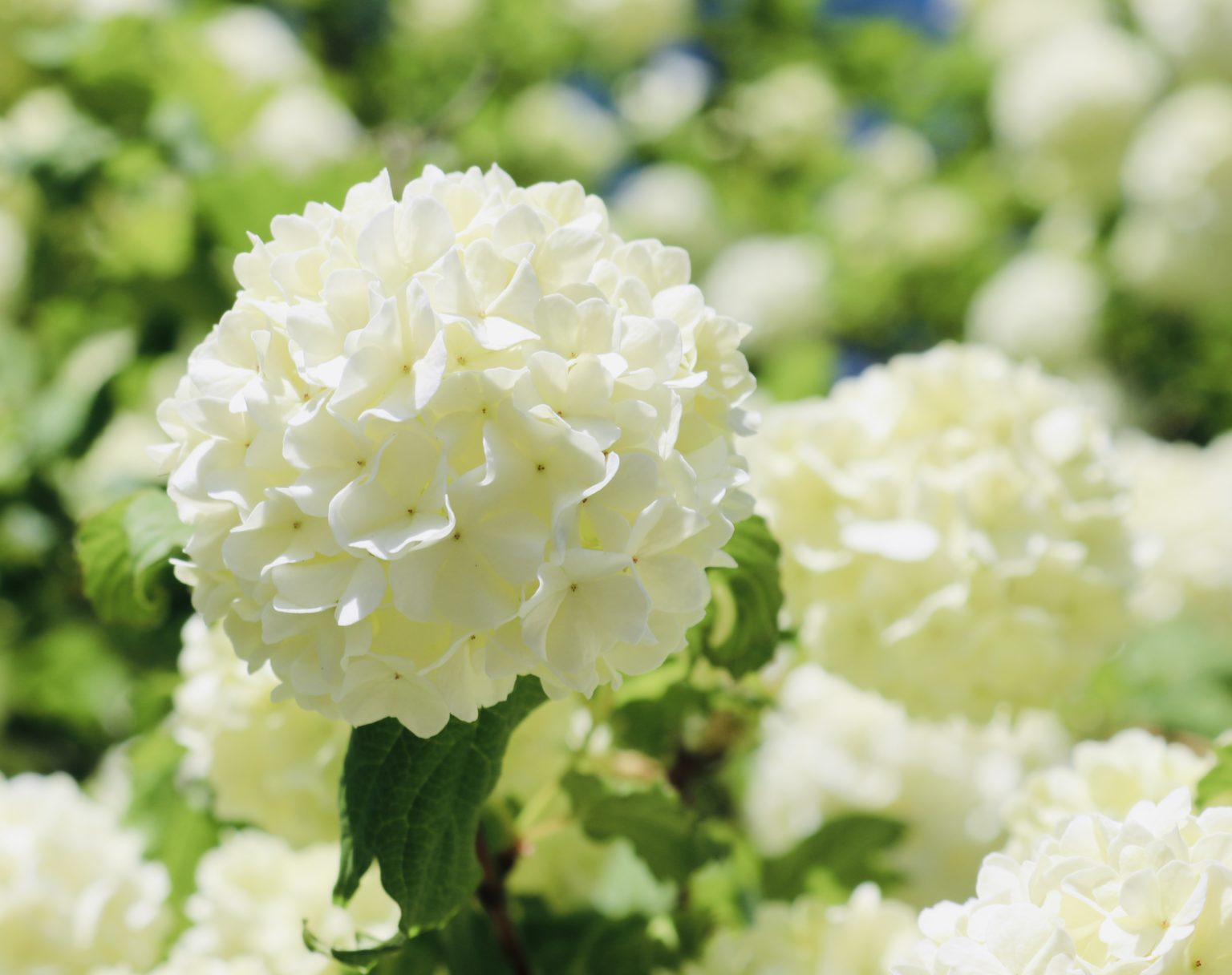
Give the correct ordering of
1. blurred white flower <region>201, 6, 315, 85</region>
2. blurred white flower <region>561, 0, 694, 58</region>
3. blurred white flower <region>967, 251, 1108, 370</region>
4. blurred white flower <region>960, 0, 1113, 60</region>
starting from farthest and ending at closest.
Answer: blurred white flower <region>561, 0, 694, 58</region>, blurred white flower <region>960, 0, 1113, 60</region>, blurred white flower <region>967, 251, 1108, 370</region>, blurred white flower <region>201, 6, 315, 85</region>

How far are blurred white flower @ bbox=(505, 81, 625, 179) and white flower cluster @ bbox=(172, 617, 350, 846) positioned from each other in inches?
79.8

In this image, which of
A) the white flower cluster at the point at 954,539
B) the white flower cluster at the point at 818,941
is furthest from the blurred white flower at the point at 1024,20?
the white flower cluster at the point at 818,941

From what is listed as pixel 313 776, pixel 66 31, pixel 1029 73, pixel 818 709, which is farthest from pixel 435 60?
pixel 313 776

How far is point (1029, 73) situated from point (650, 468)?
8.05ft

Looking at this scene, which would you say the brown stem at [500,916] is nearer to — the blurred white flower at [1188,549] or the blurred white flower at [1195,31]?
the blurred white flower at [1188,549]

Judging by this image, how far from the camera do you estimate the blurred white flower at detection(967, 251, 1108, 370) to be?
102 inches

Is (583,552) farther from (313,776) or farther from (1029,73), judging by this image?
(1029,73)

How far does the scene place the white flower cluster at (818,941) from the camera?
0.94 metres

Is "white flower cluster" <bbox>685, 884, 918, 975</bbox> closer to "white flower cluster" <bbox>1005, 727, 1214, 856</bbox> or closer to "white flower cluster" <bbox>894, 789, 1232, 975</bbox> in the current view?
"white flower cluster" <bbox>1005, 727, 1214, 856</bbox>

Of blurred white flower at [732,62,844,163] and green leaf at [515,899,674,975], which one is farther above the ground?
green leaf at [515,899,674,975]

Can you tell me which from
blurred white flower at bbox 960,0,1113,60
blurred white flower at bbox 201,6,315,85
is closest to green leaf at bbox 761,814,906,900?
blurred white flower at bbox 201,6,315,85

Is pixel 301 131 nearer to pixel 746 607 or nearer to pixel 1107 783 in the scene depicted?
pixel 746 607

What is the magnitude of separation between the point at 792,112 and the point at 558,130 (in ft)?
2.08

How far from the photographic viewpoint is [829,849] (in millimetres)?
1108
